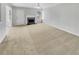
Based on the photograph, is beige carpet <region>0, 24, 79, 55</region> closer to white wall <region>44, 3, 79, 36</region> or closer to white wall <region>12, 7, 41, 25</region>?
white wall <region>44, 3, 79, 36</region>

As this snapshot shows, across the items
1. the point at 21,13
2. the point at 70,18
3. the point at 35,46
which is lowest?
the point at 35,46

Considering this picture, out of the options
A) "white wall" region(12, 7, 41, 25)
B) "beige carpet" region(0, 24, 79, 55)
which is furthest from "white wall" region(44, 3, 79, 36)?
"white wall" region(12, 7, 41, 25)

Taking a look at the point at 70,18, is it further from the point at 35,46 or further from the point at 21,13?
the point at 21,13

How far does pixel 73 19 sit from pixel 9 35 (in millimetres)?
2369

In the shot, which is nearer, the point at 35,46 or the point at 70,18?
the point at 35,46

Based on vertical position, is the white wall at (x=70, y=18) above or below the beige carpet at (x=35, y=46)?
above

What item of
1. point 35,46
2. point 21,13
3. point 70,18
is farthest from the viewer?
point 21,13

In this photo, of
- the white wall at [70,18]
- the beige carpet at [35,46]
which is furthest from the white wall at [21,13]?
the beige carpet at [35,46]

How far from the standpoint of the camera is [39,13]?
6.71 m

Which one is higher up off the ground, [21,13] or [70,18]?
[21,13]

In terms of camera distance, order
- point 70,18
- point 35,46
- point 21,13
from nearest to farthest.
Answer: point 35,46
point 70,18
point 21,13

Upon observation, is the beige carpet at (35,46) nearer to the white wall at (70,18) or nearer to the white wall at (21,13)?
the white wall at (70,18)

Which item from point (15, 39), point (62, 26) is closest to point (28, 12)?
point (62, 26)

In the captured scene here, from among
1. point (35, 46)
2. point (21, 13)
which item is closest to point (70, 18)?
point (35, 46)
